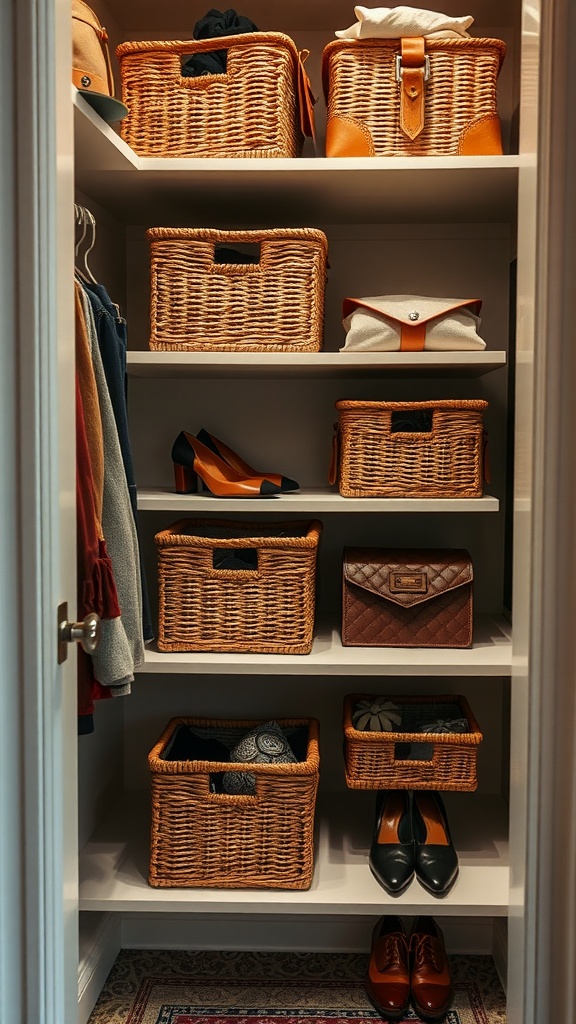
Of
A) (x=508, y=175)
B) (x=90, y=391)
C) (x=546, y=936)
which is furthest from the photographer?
(x=508, y=175)

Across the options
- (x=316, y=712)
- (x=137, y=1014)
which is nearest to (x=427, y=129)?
(x=316, y=712)

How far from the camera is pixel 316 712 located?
95.5 inches

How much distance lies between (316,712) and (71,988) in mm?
1207

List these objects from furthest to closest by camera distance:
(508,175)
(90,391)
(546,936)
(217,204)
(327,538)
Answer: (327,538) < (217,204) < (508,175) < (90,391) < (546,936)

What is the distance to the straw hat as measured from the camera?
1.56 metres

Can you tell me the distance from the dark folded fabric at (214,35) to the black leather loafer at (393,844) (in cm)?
167

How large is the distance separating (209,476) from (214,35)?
0.95 meters

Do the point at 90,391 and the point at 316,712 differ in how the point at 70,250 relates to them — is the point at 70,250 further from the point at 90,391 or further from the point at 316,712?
the point at 316,712

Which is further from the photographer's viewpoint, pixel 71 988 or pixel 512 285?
pixel 512 285

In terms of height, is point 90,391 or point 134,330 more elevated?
point 134,330

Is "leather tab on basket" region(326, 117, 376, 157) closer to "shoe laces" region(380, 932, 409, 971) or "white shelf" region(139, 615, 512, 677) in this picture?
"white shelf" region(139, 615, 512, 677)

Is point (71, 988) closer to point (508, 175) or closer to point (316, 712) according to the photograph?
point (316, 712)

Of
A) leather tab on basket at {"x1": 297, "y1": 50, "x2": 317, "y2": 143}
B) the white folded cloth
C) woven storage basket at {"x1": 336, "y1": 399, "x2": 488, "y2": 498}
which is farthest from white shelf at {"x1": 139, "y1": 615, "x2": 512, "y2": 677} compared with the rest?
the white folded cloth

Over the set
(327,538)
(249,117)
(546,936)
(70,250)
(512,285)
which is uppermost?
(249,117)
